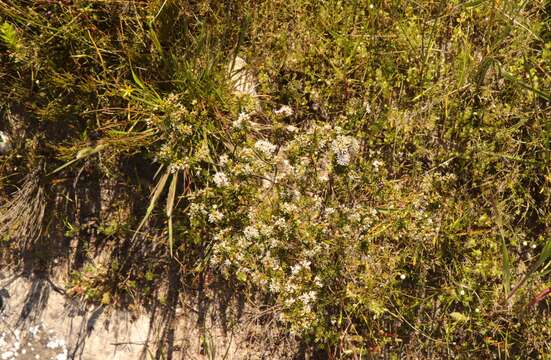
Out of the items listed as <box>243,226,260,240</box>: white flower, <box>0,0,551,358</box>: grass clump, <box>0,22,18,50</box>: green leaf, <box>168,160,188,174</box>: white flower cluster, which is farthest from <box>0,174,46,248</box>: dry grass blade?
<box>243,226,260,240</box>: white flower

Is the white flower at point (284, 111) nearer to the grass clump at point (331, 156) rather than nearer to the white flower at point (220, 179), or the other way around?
the grass clump at point (331, 156)

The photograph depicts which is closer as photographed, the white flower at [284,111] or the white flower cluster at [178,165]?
the white flower cluster at [178,165]

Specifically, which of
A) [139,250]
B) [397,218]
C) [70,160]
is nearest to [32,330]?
[139,250]

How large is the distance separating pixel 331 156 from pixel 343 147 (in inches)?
5.3

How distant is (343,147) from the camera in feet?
9.97

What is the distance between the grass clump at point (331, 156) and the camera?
3.14 m

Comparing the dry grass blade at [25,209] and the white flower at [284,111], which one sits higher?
the white flower at [284,111]

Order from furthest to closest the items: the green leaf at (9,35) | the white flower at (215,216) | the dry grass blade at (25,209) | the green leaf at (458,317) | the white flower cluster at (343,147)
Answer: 1. the green leaf at (458,317)
2. the dry grass blade at (25,209)
3. the white flower cluster at (343,147)
4. the white flower at (215,216)
5. the green leaf at (9,35)

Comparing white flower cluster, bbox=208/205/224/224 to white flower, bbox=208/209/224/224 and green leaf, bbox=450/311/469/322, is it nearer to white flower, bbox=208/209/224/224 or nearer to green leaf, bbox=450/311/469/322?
white flower, bbox=208/209/224/224

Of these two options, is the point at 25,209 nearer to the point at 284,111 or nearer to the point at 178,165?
the point at 178,165

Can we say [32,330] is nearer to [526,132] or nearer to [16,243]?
[16,243]

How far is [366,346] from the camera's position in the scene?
3.38 metres

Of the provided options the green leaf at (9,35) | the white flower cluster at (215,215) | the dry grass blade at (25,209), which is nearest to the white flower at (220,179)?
the white flower cluster at (215,215)

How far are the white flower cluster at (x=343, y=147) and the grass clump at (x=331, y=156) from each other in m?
0.02
